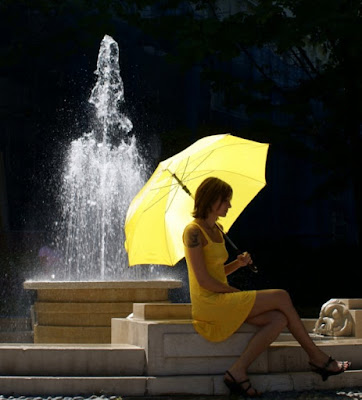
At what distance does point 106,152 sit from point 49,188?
11316mm

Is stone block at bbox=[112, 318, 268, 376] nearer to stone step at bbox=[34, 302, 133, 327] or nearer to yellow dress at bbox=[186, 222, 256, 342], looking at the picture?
yellow dress at bbox=[186, 222, 256, 342]

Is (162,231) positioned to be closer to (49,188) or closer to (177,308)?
(177,308)

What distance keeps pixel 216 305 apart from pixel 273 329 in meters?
0.45

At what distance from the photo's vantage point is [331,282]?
20328 millimetres

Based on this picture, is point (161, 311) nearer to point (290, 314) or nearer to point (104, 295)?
point (290, 314)

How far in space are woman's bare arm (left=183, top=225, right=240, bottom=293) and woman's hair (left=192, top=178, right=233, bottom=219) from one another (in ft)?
0.56

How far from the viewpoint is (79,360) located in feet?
21.9

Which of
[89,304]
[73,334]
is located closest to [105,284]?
[89,304]

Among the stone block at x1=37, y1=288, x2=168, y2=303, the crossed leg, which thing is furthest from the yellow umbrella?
the stone block at x1=37, y1=288, x2=168, y2=303

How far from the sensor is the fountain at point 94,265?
9.78 meters

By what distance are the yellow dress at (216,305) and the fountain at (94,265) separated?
3233mm

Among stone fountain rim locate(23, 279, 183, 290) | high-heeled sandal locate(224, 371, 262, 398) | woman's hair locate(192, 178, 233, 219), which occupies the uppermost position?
woman's hair locate(192, 178, 233, 219)

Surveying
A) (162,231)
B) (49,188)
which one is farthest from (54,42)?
(162,231)

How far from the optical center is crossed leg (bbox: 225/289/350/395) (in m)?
6.39
